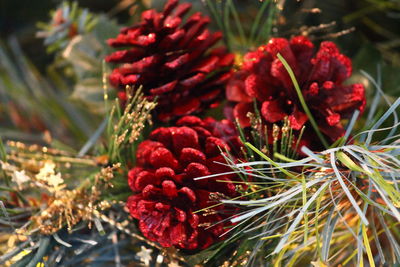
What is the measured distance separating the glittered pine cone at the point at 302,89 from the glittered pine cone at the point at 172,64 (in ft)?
0.10

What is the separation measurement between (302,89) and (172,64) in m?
0.09

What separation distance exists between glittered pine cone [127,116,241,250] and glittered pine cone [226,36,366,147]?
0.04m

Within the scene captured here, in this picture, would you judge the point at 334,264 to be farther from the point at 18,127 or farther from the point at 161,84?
the point at 18,127

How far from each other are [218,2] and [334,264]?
218 mm

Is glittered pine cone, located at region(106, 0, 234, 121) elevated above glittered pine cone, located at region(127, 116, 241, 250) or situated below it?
above

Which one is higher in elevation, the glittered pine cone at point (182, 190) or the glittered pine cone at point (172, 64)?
the glittered pine cone at point (172, 64)

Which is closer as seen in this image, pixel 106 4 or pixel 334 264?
pixel 334 264

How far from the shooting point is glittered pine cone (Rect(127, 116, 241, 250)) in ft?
0.81

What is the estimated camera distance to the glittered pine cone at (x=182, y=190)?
9.7 inches

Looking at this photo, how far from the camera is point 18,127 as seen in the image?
20.3 inches

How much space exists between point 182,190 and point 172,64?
0.28 ft

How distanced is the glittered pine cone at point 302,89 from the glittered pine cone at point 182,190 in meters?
0.04

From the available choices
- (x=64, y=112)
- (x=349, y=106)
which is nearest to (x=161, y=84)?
(x=349, y=106)

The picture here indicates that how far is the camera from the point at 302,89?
268mm
